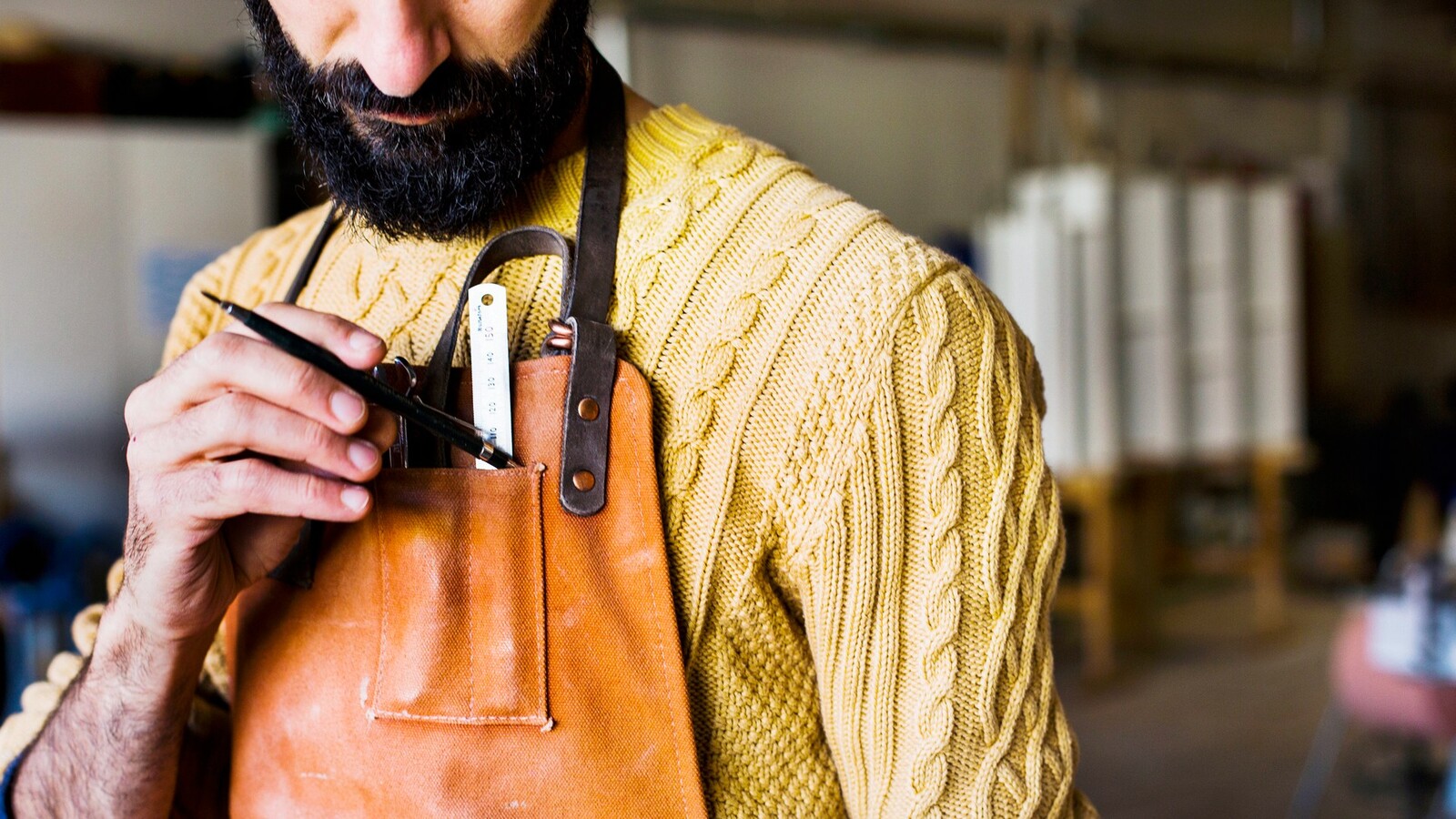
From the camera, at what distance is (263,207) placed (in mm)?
4828

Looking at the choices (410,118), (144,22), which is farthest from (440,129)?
(144,22)

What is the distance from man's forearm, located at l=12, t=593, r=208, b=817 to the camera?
37.7 inches

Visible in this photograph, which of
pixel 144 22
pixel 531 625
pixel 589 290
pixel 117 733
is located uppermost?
pixel 144 22

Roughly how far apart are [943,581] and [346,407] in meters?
0.43

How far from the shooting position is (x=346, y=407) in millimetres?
770

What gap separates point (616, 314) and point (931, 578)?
1.02ft

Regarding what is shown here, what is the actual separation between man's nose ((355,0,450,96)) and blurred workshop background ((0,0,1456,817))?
3.03m


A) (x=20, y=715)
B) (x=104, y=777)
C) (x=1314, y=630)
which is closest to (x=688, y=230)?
(x=104, y=777)

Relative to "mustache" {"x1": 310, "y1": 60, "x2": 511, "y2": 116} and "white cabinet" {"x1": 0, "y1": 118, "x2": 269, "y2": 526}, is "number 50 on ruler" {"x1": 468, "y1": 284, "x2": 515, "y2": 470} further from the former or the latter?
"white cabinet" {"x1": 0, "y1": 118, "x2": 269, "y2": 526}

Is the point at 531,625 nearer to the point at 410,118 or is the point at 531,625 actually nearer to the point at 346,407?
the point at 346,407

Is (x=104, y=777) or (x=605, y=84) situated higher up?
(x=605, y=84)

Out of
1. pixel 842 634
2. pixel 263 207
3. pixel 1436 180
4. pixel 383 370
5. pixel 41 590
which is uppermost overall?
pixel 1436 180

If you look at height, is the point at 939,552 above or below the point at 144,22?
below

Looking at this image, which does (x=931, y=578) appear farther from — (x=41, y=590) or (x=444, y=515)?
(x=41, y=590)
